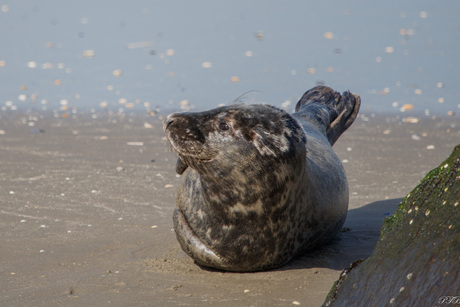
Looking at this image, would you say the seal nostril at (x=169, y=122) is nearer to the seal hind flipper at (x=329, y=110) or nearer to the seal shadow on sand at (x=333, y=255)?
the seal shadow on sand at (x=333, y=255)

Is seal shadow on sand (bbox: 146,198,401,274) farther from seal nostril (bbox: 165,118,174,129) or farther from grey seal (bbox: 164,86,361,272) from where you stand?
seal nostril (bbox: 165,118,174,129)

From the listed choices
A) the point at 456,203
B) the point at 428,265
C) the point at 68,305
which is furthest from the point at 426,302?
the point at 68,305

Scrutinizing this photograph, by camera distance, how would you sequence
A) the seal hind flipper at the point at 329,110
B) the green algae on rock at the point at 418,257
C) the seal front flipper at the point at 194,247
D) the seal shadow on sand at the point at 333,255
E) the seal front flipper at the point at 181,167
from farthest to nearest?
the seal hind flipper at the point at 329,110 < the seal front flipper at the point at 181,167 < the seal shadow on sand at the point at 333,255 < the seal front flipper at the point at 194,247 < the green algae on rock at the point at 418,257

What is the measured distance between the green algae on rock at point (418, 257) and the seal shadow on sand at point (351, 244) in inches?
53.2

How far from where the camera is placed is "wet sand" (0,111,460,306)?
3.66m

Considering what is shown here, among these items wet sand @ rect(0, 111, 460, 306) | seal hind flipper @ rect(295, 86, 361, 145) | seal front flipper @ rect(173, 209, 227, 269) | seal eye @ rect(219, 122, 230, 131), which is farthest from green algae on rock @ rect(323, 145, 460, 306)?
seal hind flipper @ rect(295, 86, 361, 145)

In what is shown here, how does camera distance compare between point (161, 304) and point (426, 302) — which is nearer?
point (426, 302)

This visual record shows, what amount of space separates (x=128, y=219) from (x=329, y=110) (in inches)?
78.5

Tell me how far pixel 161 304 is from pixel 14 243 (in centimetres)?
166

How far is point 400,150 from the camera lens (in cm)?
829

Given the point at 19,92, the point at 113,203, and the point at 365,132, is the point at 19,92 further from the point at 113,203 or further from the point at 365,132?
the point at 113,203

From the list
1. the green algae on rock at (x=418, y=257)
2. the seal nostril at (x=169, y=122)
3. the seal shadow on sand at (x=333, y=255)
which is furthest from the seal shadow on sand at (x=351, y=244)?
the green algae on rock at (x=418, y=257)

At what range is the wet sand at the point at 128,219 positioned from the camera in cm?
366

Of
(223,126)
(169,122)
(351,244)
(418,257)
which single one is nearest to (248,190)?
(223,126)
